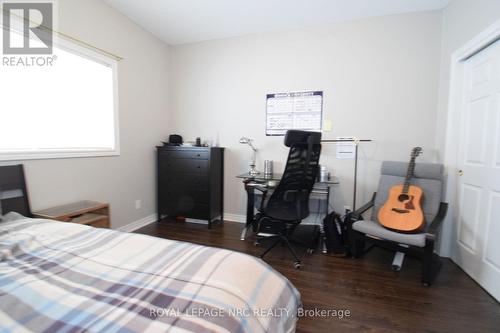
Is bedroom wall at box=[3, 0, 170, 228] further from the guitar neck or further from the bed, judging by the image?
the guitar neck

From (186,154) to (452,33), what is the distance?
11.1 feet

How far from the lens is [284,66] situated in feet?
10.2

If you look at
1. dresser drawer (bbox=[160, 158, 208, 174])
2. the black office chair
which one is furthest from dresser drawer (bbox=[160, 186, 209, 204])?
the black office chair

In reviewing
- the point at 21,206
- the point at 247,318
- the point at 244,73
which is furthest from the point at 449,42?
the point at 21,206

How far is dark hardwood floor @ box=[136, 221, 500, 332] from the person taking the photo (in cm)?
146

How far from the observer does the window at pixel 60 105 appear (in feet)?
6.22

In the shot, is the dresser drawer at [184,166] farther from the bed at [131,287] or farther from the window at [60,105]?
the bed at [131,287]

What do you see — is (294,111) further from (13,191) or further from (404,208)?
(13,191)

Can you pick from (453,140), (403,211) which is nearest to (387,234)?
(403,211)

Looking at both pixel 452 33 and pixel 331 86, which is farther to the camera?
pixel 331 86

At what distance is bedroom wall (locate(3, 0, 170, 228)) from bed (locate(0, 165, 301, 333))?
116cm

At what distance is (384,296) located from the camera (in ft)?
5.69

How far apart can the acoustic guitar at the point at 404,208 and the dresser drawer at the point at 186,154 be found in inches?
88.7

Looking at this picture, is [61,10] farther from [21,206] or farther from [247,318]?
[247,318]
